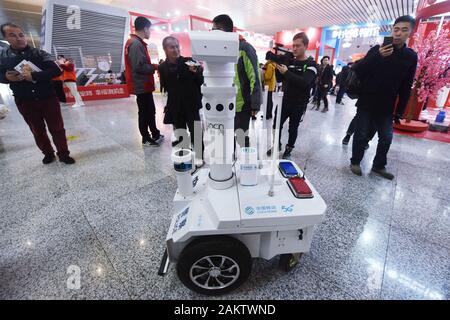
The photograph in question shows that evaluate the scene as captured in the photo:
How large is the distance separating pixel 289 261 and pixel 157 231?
84 centimetres

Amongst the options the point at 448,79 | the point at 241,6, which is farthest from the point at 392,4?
the point at 448,79

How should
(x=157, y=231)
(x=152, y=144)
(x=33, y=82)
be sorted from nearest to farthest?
(x=157, y=231) → (x=33, y=82) → (x=152, y=144)

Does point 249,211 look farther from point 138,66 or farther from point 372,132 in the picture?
point 138,66

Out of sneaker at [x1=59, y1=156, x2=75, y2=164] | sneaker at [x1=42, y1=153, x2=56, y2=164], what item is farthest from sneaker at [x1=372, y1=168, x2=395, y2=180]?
sneaker at [x1=42, y1=153, x2=56, y2=164]

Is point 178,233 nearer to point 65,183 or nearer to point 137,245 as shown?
point 137,245

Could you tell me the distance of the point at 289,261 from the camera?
113cm

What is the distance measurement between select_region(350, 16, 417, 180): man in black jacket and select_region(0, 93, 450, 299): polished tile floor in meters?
0.37

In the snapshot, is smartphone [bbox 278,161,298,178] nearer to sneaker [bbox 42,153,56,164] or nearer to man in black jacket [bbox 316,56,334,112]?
sneaker [bbox 42,153,56,164]

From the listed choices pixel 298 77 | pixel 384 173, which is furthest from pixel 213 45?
pixel 384 173

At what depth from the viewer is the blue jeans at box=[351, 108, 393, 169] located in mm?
2018

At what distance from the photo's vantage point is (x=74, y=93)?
5.39 m

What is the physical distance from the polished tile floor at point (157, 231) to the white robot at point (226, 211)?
0.17 m

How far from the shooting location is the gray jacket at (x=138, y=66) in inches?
93.3
